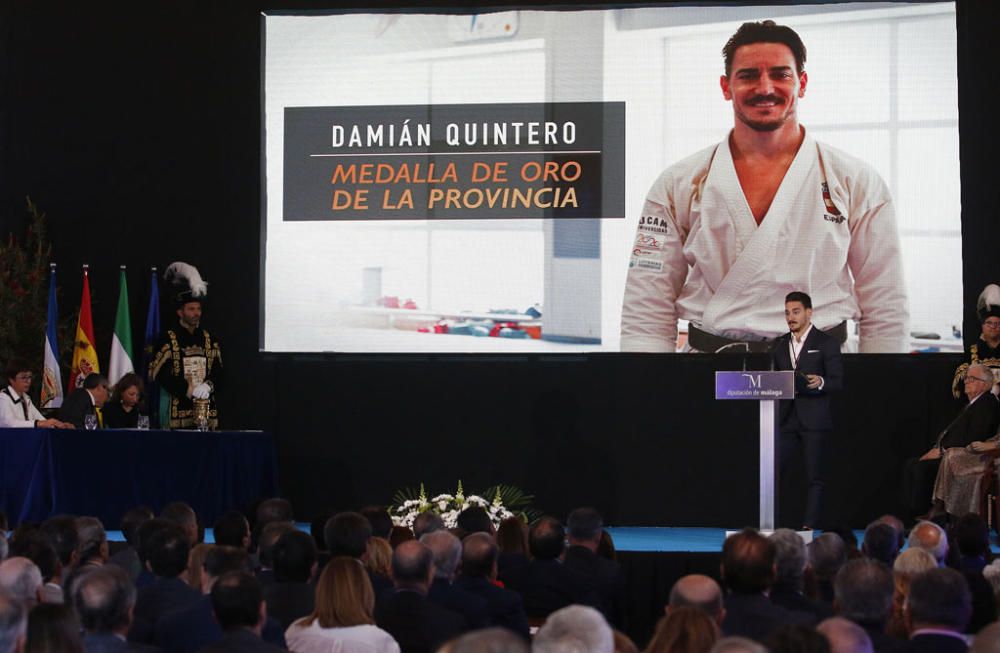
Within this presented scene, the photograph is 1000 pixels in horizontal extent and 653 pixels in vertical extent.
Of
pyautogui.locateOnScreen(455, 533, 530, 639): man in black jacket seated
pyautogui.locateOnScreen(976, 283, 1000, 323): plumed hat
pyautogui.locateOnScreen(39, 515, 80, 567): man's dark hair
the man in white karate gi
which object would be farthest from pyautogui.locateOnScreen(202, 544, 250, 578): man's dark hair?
pyautogui.locateOnScreen(976, 283, 1000, 323): plumed hat

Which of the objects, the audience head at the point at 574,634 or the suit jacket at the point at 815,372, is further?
the suit jacket at the point at 815,372

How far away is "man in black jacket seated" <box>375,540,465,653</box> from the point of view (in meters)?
4.07

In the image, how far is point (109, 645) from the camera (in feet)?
11.5

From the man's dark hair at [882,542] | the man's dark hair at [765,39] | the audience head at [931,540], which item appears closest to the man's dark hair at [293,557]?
the man's dark hair at [882,542]

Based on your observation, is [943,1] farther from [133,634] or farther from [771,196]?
[133,634]

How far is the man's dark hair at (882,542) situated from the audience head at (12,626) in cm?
320

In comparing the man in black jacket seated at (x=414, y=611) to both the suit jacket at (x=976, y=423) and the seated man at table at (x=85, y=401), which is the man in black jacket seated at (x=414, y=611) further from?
the suit jacket at (x=976, y=423)

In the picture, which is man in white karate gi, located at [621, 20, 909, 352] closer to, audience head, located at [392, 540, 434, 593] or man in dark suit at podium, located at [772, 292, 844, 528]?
man in dark suit at podium, located at [772, 292, 844, 528]

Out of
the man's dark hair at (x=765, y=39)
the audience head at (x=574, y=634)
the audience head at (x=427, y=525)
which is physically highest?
the man's dark hair at (x=765, y=39)

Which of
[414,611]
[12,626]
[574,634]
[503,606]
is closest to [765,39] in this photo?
[503,606]

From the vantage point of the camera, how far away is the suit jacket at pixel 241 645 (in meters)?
3.32

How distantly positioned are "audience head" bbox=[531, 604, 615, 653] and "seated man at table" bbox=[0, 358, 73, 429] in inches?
271

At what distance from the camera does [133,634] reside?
3980 millimetres

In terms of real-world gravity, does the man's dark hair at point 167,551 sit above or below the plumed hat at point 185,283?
below
